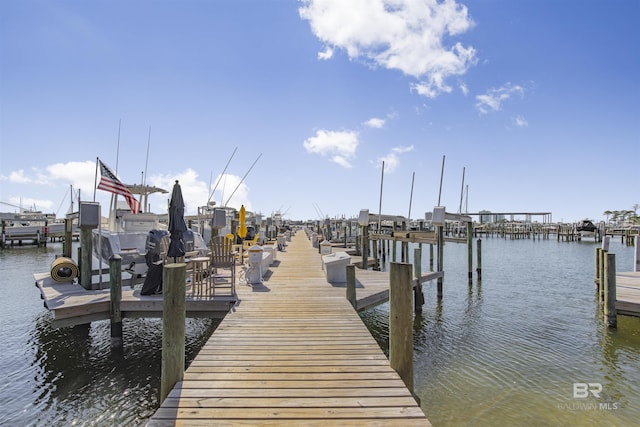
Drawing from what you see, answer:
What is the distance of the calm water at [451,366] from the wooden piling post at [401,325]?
259 centimetres

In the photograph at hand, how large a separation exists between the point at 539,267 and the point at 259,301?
2629 cm

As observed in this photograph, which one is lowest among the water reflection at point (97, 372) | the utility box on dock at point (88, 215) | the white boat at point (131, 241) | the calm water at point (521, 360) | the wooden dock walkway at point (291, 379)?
the water reflection at point (97, 372)

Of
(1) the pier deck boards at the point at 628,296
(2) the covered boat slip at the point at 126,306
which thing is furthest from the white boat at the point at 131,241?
(1) the pier deck boards at the point at 628,296

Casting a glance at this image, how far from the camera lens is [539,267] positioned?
1026 inches

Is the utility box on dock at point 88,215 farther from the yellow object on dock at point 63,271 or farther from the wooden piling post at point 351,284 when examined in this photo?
the wooden piling post at point 351,284

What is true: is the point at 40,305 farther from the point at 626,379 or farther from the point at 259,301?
the point at 626,379

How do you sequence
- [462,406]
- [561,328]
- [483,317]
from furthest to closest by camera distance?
1. [483,317]
2. [561,328]
3. [462,406]

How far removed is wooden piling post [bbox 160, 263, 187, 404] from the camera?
395 centimetres

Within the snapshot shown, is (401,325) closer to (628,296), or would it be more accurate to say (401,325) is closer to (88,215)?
(88,215)

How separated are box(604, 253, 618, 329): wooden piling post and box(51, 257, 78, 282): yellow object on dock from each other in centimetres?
1593

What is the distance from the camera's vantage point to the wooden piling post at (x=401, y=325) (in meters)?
4.25

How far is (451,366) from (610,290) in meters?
6.03

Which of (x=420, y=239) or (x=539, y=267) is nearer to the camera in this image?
(x=420, y=239)

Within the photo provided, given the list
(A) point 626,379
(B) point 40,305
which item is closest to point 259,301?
(A) point 626,379
